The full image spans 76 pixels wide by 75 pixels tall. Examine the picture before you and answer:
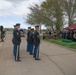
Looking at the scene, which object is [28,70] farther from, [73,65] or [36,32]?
[36,32]

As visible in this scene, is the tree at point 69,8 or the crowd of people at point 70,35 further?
the tree at point 69,8

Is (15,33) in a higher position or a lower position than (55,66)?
higher

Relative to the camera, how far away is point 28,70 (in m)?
10.4

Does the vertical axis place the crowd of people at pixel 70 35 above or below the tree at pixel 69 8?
below

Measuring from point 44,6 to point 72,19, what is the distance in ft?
18.3

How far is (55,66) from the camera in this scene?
1146 cm

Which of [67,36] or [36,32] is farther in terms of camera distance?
[67,36]

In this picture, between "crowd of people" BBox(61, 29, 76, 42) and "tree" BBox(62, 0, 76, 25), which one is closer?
"crowd of people" BBox(61, 29, 76, 42)

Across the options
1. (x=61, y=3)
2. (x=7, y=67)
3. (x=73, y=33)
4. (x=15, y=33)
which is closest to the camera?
(x=7, y=67)

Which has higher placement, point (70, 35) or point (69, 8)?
point (69, 8)

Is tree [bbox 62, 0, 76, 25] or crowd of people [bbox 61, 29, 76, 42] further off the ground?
tree [bbox 62, 0, 76, 25]

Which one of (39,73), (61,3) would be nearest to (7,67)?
(39,73)

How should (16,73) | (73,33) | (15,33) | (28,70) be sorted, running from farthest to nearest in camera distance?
1. (73,33)
2. (15,33)
3. (28,70)
4. (16,73)

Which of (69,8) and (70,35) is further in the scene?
(69,8)
